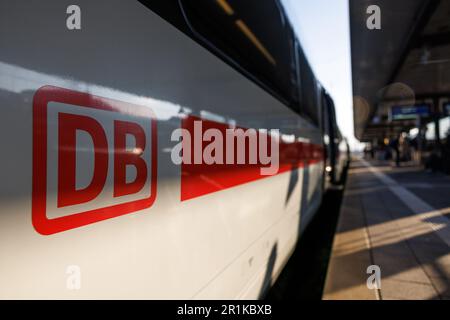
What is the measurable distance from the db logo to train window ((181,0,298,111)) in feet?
2.34

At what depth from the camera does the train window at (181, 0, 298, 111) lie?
5.65ft

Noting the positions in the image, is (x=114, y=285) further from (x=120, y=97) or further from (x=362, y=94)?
(x=362, y=94)

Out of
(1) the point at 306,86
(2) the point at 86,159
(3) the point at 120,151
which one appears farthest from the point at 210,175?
(1) the point at 306,86

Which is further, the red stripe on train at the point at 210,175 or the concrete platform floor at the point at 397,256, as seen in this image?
the concrete platform floor at the point at 397,256

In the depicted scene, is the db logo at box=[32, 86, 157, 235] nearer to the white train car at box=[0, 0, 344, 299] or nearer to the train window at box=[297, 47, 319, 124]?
the white train car at box=[0, 0, 344, 299]

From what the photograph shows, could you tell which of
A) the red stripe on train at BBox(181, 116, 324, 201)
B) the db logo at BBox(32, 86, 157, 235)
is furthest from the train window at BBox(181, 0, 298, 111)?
the db logo at BBox(32, 86, 157, 235)

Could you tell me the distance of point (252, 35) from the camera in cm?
226

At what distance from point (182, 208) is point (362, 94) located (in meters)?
16.5

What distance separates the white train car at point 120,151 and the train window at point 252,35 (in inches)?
0.5

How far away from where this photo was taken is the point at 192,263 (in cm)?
153

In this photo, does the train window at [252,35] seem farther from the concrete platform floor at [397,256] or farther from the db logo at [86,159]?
the concrete platform floor at [397,256]

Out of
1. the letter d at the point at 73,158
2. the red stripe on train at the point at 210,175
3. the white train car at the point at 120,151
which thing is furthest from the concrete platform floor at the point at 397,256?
the letter d at the point at 73,158

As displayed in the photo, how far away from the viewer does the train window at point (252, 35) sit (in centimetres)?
172

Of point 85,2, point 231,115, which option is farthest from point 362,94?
point 85,2
